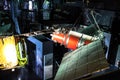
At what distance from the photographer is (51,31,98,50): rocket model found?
550 cm

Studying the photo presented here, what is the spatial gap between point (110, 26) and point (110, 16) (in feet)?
2.57

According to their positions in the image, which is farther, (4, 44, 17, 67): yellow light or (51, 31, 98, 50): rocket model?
(4, 44, 17, 67): yellow light

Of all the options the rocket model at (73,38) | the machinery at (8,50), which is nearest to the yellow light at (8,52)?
the machinery at (8,50)

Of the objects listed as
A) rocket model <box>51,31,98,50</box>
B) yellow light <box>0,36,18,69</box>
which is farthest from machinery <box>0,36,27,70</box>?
rocket model <box>51,31,98,50</box>

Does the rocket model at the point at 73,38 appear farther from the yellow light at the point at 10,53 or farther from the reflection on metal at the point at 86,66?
the reflection on metal at the point at 86,66

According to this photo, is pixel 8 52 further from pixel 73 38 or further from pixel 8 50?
pixel 73 38

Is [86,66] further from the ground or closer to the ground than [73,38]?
further from the ground

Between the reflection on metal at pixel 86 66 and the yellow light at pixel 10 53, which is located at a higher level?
the reflection on metal at pixel 86 66

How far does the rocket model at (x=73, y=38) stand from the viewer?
5502 millimetres

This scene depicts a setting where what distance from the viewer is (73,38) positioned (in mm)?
6062

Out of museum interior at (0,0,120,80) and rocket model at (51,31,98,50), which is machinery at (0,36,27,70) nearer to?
museum interior at (0,0,120,80)

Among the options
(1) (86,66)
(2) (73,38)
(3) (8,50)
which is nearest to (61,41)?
(2) (73,38)

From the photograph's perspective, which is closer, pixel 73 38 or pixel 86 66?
pixel 86 66

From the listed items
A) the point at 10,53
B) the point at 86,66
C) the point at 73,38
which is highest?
the point at 86,66
